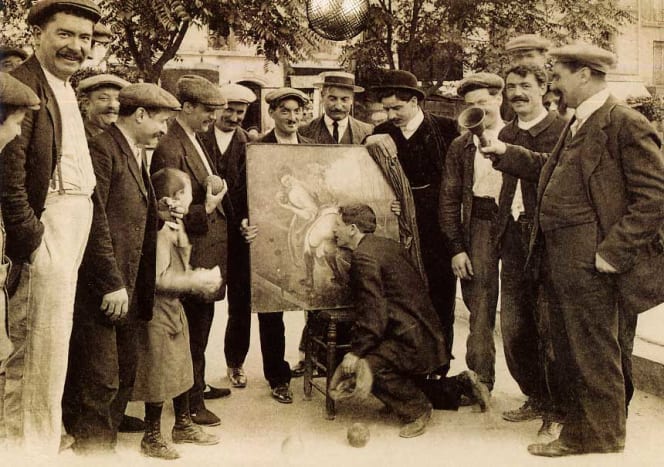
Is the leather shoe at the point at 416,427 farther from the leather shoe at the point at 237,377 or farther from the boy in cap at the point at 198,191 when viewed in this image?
the leather shoe at the point at 237,377

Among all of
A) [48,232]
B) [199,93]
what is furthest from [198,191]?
[48,232]

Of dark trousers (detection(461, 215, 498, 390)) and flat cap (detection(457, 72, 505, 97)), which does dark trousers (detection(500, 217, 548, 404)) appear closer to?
dark trousers (detection(461, 215, 498, 390))

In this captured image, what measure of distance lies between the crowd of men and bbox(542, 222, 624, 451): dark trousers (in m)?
0.01

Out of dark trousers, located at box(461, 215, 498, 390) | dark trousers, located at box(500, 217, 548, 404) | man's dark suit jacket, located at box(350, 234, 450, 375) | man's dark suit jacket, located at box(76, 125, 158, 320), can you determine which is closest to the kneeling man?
man's dark suit jacket, located at box(350, 234, 450, 375)

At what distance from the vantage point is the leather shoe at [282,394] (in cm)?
487

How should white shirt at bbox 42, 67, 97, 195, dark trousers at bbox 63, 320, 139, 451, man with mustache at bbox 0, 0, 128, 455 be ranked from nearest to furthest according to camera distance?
man with mustache at bbox 0, 0, 128, 455
white shirt at bbox 42, 67, 97, 195
dark trousers at bbox 63, 320, 139, 451

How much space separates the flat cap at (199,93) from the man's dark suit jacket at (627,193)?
1.97 meters

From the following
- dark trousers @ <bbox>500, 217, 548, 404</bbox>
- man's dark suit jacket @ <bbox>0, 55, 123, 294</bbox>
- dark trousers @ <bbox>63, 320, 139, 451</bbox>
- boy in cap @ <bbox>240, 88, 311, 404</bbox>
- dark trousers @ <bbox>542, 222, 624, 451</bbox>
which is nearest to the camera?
man's dark suit jacket @ <bbox>0, 55, 123, 294</bbox>

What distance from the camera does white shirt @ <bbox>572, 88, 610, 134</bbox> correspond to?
377cm

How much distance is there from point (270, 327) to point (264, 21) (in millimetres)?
2279

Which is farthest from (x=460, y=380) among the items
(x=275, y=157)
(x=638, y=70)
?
(x=638, y=70)

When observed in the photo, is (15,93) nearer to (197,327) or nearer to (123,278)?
(123,278)

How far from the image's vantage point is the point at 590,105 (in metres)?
3.79

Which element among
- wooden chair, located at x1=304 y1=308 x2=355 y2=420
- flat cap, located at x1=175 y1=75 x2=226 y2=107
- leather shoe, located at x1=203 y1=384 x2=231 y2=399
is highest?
flat cap, located at x1=175 y1=75 x2=226 y2=107
